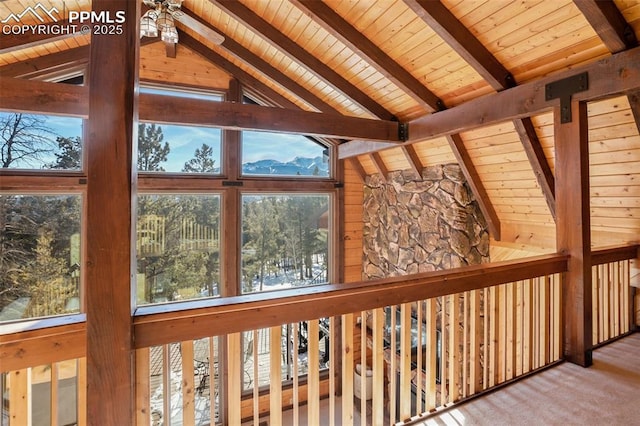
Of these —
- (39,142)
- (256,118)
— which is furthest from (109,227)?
(39,142)

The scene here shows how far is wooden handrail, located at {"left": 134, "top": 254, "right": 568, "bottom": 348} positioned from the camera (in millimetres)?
1370

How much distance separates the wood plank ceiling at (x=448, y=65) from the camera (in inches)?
99.0

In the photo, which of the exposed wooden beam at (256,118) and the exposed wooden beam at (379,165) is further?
the exposed wooden beam at (379,165)

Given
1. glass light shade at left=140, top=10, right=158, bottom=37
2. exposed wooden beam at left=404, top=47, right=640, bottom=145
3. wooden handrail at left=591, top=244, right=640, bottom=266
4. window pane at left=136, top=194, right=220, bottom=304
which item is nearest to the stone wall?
exposed wooden beam at left=404, top=47, right=640, bottom=145

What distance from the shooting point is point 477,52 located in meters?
2.78

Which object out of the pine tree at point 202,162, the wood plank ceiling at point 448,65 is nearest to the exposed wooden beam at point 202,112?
the wood plank ceiling at point 448,65

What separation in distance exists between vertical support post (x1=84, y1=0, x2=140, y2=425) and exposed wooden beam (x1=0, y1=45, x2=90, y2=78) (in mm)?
3875

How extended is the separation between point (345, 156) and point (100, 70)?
→ 4311 millimetres

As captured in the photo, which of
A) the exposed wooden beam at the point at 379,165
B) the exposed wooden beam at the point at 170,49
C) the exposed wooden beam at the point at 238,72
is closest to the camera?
Result: the exposed wooden beam at the point at 170,49

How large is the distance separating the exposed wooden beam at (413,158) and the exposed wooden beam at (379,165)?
2.16 feet

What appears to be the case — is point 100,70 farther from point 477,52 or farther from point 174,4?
point 477,52

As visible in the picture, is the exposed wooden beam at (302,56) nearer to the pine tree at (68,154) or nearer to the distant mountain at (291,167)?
the distant mountain at (291,167)

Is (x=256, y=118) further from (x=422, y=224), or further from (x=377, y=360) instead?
(x=422, y=224)

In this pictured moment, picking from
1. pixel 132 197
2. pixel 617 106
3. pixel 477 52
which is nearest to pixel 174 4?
pixel 132 197
